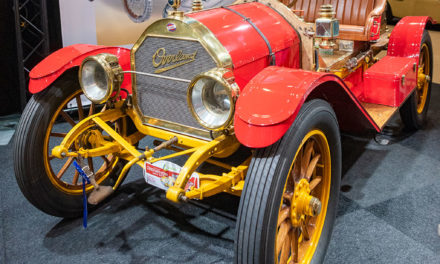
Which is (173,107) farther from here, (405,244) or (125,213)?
(405,244)

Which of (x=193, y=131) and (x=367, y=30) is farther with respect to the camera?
(x=367, y=30)

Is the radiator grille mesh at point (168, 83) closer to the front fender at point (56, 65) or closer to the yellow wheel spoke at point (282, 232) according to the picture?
the front fender at point (56, 65)

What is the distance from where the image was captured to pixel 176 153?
87.0 inches

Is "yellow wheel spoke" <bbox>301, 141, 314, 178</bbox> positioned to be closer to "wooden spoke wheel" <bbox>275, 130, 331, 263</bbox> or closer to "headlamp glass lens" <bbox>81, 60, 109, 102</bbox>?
"wooden spoke wheel" <bbox>275, 130, 331, 263</bbox>

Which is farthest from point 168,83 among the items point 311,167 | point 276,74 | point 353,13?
point 353,13

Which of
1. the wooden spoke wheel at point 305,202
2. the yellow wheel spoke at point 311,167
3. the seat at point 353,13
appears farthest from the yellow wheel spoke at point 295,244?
the seat at point 353,13

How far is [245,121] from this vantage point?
5.64 feet

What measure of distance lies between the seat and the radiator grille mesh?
1863 mm

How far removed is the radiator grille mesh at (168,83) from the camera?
2.18m

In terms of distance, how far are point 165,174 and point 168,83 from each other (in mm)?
586

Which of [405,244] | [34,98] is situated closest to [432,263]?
[405,244]

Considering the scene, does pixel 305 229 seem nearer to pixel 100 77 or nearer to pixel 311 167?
pixel 311 167

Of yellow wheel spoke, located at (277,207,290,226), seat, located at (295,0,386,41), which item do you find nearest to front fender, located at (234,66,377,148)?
yellow wheel spoke, located at (277,207,290,226)

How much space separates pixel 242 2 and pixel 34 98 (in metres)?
1.46
